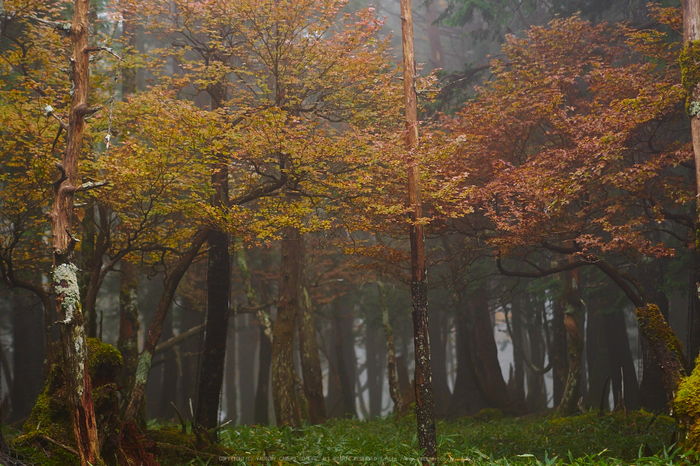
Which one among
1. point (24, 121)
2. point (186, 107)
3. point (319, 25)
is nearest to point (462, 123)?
point (319, 25)

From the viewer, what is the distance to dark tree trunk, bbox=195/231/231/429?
36.8 ft

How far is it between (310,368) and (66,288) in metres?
10.6

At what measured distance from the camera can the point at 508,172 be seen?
11.7 metres

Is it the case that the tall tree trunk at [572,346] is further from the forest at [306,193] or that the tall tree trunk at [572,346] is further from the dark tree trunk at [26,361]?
→ the dark tree trunk at [26,361]

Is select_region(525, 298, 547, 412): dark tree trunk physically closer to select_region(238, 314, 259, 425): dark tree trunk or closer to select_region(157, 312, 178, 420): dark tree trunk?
select_region(238, 314, 259, 425): dark tree trunk

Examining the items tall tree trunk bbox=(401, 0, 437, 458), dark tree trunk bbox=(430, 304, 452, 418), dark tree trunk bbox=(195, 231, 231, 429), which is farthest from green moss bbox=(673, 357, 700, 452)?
dark tree trunk bbox=(430, 304, 452, 418)

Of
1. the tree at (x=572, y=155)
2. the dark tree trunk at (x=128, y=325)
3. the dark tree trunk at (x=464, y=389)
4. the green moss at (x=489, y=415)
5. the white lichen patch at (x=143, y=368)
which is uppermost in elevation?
the tree at (x=572, y=155)

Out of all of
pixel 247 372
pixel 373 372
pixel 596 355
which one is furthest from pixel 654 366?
pixel 247 372

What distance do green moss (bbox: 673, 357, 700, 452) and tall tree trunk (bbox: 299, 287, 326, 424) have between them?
33.2 feet

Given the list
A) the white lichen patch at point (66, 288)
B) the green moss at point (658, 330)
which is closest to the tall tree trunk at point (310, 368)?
the green moss at point (658, 330)

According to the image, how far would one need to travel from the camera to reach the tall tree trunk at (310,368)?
16.3 metres

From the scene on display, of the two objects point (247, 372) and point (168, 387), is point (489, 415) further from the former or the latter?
point (247, 372)

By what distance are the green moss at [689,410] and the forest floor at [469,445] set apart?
243 mm

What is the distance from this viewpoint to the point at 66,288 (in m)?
6.83
